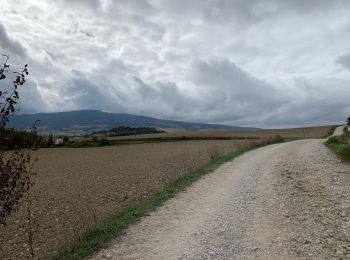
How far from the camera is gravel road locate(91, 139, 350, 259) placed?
28.7ft

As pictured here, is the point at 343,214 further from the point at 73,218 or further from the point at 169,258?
the point at 73,218

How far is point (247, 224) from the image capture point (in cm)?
1094

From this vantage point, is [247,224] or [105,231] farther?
[105,231]

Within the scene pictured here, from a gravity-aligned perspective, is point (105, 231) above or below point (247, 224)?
below

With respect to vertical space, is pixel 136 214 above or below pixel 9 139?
below

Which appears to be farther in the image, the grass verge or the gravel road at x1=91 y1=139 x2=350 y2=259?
the grass verge

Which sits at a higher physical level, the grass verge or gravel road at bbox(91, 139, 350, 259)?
gravel road at bbox(91, 139, 350, 259)

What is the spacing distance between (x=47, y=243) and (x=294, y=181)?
1132cm

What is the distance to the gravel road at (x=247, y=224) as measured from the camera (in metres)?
8.76

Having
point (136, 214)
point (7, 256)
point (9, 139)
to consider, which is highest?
point (9, 139)

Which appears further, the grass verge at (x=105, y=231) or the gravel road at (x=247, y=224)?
the grass verge at (x=105, y=231)

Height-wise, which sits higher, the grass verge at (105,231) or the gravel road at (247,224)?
the gravel road at (247,224)

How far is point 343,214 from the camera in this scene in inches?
459

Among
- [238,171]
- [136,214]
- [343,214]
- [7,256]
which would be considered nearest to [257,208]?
[343,214]
